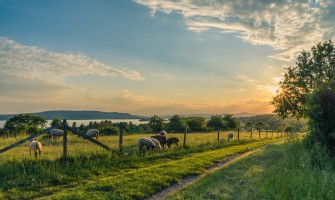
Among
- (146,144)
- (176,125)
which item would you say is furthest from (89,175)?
(176,125)

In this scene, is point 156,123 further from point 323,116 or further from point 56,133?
point 323,116

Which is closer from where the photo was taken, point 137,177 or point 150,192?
point 150,192

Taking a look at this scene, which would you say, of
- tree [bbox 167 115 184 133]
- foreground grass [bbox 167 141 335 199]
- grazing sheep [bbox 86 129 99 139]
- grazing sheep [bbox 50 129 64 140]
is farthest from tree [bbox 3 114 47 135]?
foreground grass [bbox 167 141 335 199]

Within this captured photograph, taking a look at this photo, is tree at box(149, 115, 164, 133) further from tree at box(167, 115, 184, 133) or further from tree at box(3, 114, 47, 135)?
tree at box(3, 114, 47, 135)

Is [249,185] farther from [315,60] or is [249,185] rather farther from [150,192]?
[315,60]

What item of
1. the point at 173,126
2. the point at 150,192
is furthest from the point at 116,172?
the point at 173,126

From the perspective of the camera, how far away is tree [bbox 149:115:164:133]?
62.4m

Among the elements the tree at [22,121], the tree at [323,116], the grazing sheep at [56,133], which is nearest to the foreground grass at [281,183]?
the tree at [323,116]

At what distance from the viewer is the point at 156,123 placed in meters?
64.0

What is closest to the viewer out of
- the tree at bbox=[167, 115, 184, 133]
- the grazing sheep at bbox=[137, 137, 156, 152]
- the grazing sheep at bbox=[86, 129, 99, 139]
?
the grazing sheep at bbox=[137, 137, 156, 152]

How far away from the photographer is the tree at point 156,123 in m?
62.4

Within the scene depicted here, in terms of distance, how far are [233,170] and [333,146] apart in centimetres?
478

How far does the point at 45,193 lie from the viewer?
11.1 metres

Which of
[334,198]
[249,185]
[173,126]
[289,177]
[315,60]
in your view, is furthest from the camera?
[173,126]
